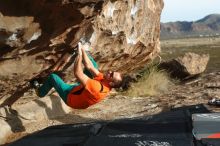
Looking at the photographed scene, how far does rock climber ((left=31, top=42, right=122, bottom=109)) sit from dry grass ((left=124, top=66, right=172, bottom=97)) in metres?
5.88

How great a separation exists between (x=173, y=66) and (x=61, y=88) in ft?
30.1

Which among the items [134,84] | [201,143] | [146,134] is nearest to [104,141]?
[146,134]

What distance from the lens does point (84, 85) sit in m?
7.65

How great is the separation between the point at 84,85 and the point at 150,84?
23.5ft

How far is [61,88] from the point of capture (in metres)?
7.89

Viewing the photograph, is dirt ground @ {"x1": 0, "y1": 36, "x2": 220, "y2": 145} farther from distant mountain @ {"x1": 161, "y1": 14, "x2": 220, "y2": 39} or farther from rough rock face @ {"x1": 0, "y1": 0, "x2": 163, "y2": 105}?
distant mountain @ {"x1": 161, "y1": 14, "x2": 220, "y2": 39}

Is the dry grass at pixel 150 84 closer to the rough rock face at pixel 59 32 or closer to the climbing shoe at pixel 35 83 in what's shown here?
the rough rock face at pixel 59 32

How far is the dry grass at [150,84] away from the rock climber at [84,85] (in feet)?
19.3

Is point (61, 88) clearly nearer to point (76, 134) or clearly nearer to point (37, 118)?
point (76, 134)

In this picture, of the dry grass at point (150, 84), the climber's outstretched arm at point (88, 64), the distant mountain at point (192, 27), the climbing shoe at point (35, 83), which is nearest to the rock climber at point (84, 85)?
the climber's outstretched arm at point (88, 64)

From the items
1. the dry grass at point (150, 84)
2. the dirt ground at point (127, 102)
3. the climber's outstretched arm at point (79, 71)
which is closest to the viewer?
the climber's outstretched arm at point (79, 71)

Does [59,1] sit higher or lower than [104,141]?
higher

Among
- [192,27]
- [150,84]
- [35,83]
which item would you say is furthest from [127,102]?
[192,27]

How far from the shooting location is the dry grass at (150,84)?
14062 mm
